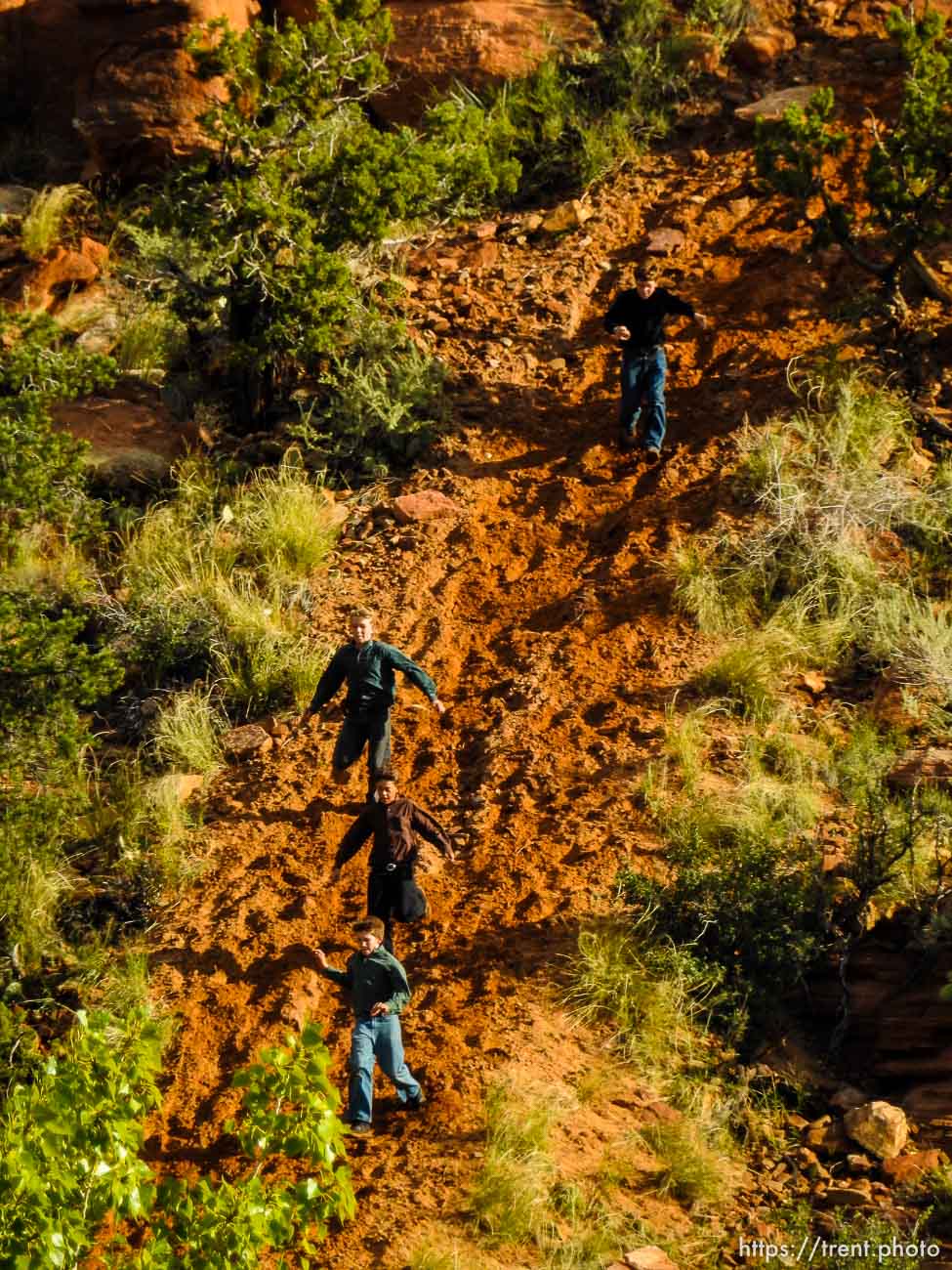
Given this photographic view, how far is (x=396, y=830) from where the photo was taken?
9.03 m

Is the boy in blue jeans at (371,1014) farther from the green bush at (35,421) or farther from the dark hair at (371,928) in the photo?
the green bush at (35,421)

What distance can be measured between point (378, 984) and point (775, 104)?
11.0 m

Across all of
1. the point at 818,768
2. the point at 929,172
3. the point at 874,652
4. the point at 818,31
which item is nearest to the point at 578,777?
the point at 818,768

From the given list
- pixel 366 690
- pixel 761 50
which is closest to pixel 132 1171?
Answer: pixel 366 690

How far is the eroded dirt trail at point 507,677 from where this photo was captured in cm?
909

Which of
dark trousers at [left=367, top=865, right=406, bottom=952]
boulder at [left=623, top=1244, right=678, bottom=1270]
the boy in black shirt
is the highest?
the boy in black shirt

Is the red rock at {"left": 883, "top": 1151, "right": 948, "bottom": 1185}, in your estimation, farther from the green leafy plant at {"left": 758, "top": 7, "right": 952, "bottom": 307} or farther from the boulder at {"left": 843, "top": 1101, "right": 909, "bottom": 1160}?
the green leafy plant at {"left": 758, "top": 7, "right": 952, "bottom": 307}

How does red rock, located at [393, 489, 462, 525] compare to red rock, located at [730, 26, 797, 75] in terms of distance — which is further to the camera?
red rock, located at [730, 26, 797, 75]

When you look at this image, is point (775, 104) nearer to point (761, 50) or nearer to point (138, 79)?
point (761, 50)

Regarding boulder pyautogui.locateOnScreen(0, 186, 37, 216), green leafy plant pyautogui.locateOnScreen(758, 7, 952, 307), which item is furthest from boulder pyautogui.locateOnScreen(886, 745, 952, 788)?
boulder pyautogui.locateOnScreen(0, 186, 37, 216)

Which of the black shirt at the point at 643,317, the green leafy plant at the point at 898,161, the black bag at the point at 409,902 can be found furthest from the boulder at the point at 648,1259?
the green leafy plant at the point at 898,161

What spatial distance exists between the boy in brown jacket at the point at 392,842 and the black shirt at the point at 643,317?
198 inches

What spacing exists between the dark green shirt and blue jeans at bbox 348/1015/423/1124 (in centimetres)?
6

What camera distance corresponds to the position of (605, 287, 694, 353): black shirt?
12852 mm
